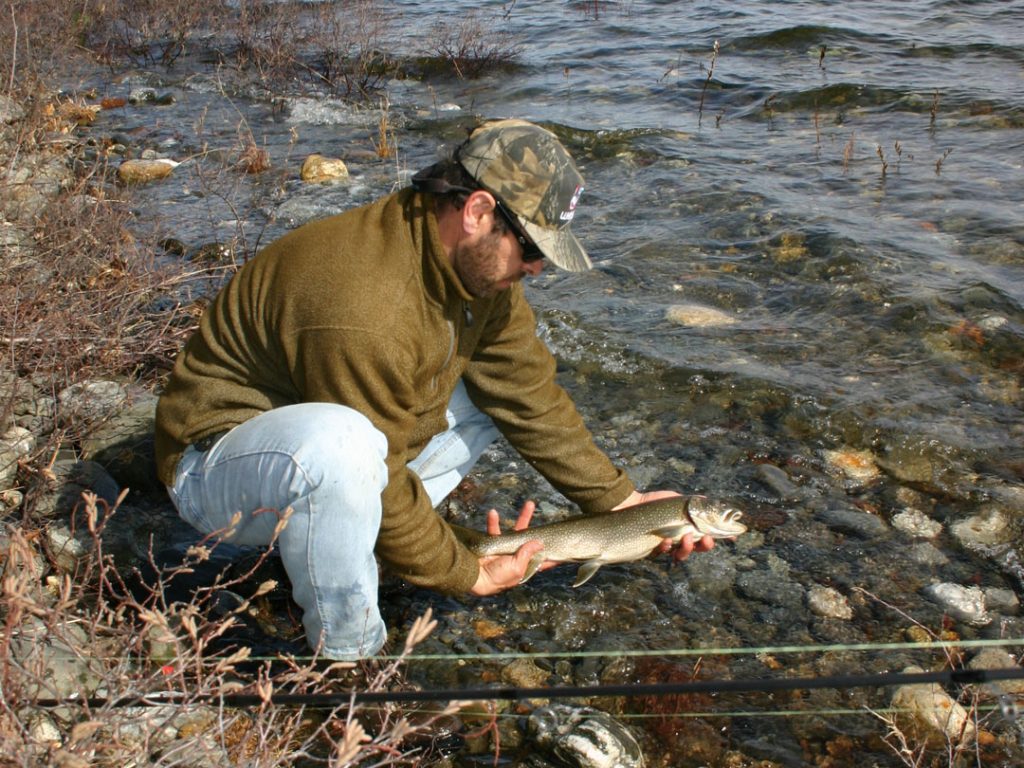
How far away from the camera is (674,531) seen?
4.30m

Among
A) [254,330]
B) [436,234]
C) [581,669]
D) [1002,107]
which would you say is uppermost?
[436,234]

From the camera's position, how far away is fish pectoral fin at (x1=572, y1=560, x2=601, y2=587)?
433 cm

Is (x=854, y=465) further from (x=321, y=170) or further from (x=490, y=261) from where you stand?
(x=321, y=170)

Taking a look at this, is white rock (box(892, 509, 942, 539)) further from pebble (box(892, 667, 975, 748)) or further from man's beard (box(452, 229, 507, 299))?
man's beard (box(452, 229, 507, 299))

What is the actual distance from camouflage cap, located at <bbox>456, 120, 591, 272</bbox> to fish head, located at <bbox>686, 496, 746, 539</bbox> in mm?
1297

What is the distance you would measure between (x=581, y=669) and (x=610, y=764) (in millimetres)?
610

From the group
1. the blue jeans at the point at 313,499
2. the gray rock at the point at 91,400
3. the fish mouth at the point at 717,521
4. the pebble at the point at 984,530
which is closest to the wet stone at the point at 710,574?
the fish mouth at the point at 717,521

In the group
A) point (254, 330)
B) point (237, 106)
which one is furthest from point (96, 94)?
point (254, 330)

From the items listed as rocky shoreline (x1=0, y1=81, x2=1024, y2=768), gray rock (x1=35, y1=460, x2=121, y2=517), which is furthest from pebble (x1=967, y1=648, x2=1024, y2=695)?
gray rock (x1=35, y1=460, x2=121, y2=517)

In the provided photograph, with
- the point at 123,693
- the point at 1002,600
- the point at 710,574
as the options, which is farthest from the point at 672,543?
the point at 123,693

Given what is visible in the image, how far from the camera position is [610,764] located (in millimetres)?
3508

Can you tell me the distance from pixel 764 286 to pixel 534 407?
146 inches

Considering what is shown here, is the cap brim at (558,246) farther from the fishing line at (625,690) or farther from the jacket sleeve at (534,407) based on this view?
the fishing line at (625,690)

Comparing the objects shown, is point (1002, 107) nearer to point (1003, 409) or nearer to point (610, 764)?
point (1003, 409)
